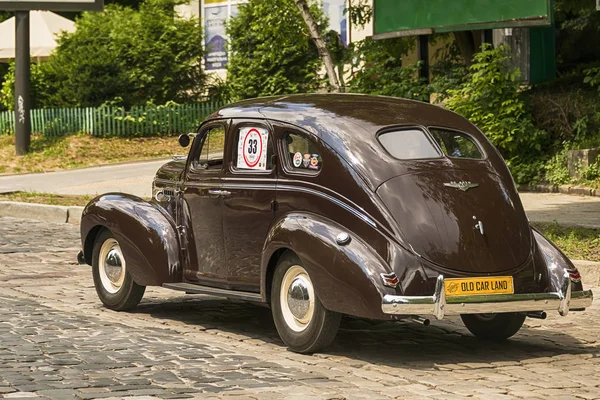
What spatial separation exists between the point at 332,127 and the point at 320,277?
1.12 metres

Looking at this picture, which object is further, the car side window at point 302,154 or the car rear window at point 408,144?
the car side window at point 302,154

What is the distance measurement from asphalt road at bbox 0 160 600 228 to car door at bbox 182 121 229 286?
630 cm

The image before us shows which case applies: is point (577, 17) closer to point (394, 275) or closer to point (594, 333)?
point (594, 333)

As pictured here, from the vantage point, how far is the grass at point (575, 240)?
12222 millimetres

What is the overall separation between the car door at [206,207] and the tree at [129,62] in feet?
71.8

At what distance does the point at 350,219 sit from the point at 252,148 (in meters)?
1.29

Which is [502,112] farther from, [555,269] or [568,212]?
[555,269]

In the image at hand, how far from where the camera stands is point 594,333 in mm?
9328

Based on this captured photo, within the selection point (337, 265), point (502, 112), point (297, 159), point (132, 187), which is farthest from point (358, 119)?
point (132, 187)

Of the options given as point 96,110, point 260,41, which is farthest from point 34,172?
point 260,41

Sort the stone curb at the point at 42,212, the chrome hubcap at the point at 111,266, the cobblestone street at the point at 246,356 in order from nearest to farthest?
the cobblestone street at the point at 246,356 < the chrome hubcap at the point at 111,266 < the stone curb at the point at 42,212

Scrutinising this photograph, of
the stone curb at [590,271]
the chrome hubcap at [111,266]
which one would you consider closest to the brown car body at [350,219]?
the chrome hubcap at [111,266]

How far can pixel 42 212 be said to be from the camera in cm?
1883

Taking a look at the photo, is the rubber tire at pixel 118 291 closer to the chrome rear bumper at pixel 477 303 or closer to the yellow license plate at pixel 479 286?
the chrome rear bumper at pixel 477 303
